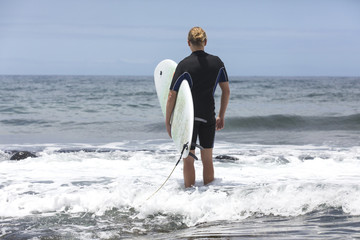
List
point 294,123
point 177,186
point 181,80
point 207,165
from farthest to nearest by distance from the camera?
point 294,123 → point 177,186 → point 207,165 → point 181,80

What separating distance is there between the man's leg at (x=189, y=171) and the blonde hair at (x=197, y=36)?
1.23 meters

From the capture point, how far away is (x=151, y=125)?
1577 centimetres

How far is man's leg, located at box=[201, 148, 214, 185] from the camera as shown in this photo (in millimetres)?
5051

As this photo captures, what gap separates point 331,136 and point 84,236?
10204mm

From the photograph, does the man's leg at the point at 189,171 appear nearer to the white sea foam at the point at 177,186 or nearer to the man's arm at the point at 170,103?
the white sea foam at the point at 177,186

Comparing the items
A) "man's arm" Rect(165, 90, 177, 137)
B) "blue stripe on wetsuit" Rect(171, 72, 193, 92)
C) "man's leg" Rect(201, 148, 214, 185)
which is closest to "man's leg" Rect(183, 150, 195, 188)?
"man's leg" Rect(201, 148, 214, 185)

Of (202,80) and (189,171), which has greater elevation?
(202,80)

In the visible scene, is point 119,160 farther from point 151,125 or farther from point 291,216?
point 151,125

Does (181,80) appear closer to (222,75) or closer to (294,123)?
(222,75)

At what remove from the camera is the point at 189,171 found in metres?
5.16

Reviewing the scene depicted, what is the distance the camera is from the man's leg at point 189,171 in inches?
197

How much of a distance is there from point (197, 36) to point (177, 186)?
1.79 m

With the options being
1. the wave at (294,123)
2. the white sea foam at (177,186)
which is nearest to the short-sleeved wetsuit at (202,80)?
the white sea foam at (177,186)

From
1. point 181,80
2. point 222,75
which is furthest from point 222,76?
point 181,80
